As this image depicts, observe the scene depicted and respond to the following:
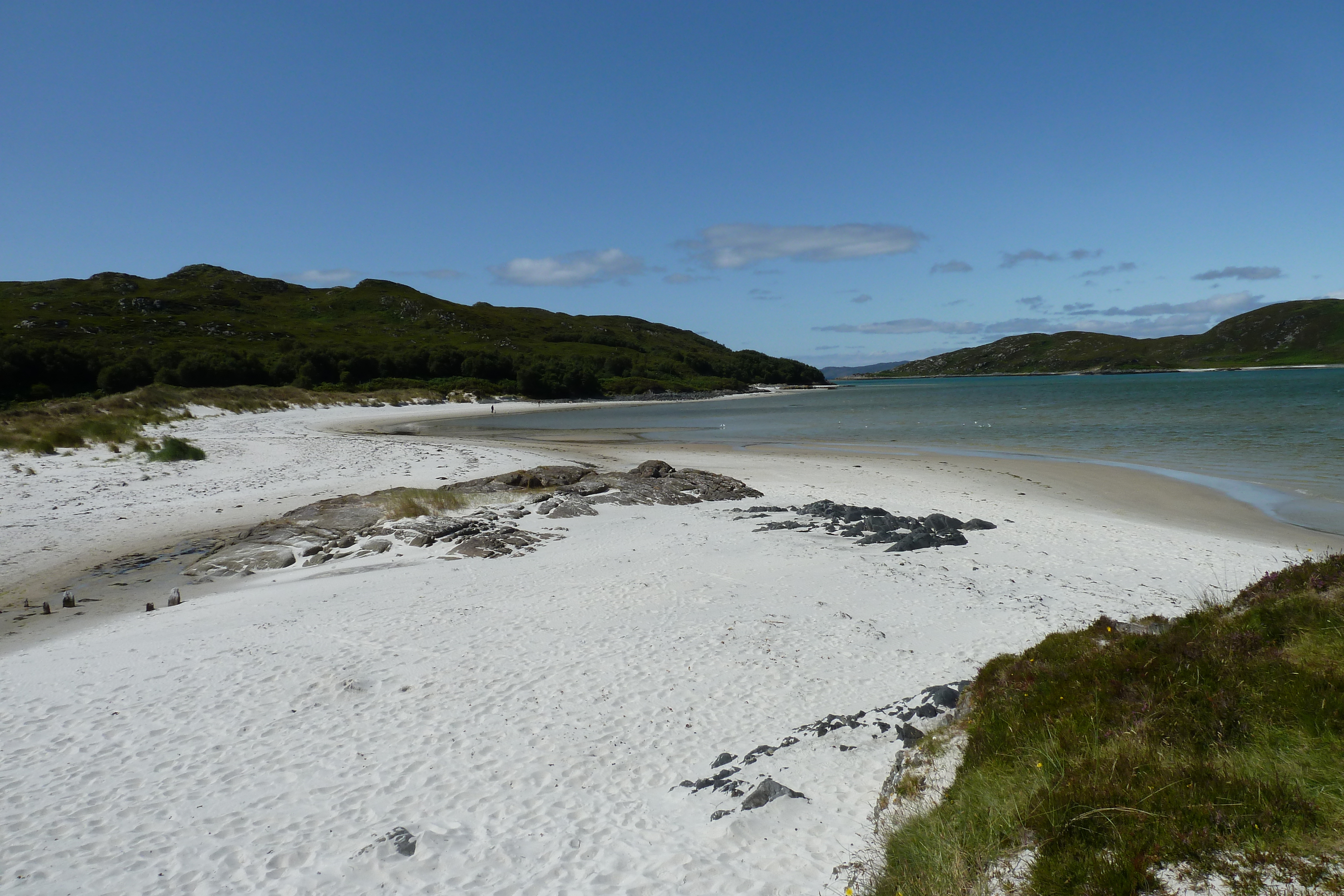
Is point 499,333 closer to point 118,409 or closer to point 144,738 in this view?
point 118,409

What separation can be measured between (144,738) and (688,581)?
8059mm

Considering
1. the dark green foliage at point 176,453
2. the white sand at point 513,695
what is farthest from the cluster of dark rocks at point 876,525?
the dark green foliage at point 176,453

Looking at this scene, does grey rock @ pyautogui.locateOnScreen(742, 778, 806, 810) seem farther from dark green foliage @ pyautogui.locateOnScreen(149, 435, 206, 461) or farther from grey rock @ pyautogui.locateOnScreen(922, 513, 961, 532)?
dark green foliage @ pyautogui.locateOnScreen(149, 435, 206, 461)

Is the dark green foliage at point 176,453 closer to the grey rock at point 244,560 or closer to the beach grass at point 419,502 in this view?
→ the beach grass at point 419,502

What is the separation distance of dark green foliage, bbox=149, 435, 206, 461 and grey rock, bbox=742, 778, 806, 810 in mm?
28679

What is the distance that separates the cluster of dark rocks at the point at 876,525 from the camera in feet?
50.1

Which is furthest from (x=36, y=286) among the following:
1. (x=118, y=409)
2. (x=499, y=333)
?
(x=118, y=409)

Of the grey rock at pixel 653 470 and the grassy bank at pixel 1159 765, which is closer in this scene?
the grassy bank at pixel 1159 765

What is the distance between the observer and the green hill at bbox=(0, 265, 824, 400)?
76312 mm

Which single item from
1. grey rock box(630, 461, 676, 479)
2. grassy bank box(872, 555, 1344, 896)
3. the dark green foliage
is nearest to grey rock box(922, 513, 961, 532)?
grey rock box(630, 461, 676, 479)

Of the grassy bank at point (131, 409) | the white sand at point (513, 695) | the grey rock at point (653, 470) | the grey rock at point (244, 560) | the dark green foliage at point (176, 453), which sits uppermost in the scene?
the grassy bank at point (131, 409)

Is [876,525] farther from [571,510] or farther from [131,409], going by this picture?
[131,409]

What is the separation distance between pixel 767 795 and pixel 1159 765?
9.64 ft

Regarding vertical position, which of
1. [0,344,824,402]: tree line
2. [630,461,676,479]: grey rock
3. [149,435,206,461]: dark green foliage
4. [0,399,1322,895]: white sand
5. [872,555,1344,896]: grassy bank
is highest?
[0,344,824,402]: tree line
